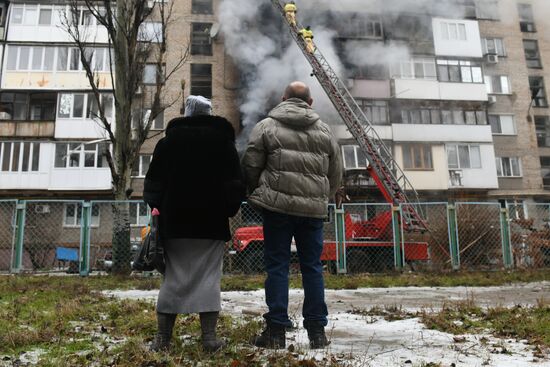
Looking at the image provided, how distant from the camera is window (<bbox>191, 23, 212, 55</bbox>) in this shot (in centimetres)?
2733

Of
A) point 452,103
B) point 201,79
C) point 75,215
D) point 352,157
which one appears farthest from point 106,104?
point 452,103

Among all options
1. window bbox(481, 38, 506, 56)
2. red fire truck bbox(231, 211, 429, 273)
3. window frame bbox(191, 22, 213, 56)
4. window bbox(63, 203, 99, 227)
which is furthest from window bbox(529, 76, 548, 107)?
window bbox(63, 203, 99, 227)

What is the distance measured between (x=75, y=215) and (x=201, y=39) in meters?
19.5

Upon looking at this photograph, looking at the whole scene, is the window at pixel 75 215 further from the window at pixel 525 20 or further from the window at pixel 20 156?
the window at pixel 525 20

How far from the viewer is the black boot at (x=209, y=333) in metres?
2.80

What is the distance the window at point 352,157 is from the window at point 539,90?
1380cm

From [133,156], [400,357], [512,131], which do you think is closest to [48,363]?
[400,357]

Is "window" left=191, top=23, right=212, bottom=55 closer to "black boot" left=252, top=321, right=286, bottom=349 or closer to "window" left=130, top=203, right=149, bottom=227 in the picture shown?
"window" left=130, top=203, right=149, bottom=227

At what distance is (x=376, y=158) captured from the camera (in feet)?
53.1

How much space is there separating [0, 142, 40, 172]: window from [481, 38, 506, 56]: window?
89.6 ft

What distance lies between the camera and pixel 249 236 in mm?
10211

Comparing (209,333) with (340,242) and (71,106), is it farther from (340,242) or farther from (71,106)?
(71,106)

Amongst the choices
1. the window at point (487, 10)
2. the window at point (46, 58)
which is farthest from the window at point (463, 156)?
the window at point (46, 58)

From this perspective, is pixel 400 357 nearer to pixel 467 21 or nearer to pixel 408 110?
pixel 408 110
